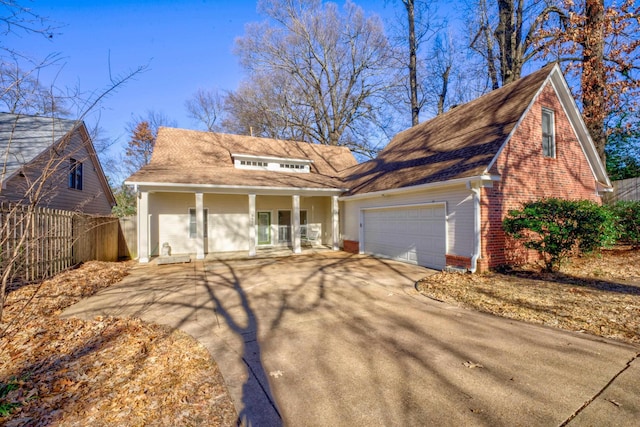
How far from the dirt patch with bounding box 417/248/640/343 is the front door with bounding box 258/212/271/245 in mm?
9395

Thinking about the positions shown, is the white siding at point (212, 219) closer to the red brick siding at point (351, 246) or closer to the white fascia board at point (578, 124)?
the red brick siding at point (351, 246)

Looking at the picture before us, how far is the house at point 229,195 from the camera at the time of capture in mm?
12141

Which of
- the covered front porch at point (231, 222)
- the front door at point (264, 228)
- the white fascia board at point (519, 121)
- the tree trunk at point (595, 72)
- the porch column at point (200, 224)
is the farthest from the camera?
the front door at point (264, 228)

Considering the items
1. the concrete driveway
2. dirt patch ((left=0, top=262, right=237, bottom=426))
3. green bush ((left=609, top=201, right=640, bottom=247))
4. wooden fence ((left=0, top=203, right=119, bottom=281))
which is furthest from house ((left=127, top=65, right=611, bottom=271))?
dirt patch ((left=0, top=262, right=237, bottom=426))

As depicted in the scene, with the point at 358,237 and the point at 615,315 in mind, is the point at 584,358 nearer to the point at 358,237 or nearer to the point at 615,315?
the point at 615,315

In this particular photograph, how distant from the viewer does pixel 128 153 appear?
30797mm

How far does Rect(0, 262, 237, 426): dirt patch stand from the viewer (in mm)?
2750

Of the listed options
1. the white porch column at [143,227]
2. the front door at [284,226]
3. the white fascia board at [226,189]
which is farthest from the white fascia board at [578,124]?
the white porch column at [143,227]

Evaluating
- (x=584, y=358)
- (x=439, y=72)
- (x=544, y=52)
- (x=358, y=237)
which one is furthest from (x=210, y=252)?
(x=439, y=72)

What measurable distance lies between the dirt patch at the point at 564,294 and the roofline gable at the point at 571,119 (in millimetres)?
3418

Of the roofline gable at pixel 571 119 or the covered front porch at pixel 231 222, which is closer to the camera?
the roofline gable at pixel 571 119

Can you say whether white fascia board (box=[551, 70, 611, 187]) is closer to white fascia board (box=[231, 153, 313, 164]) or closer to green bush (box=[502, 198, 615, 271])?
green bush (box=[502, 198, 615, 271])

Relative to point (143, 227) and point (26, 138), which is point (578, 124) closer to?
point (143, 227)

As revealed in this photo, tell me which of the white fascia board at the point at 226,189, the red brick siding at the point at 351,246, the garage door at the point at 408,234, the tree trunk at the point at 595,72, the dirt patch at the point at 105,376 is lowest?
the dirt patch at the point at 105,376
